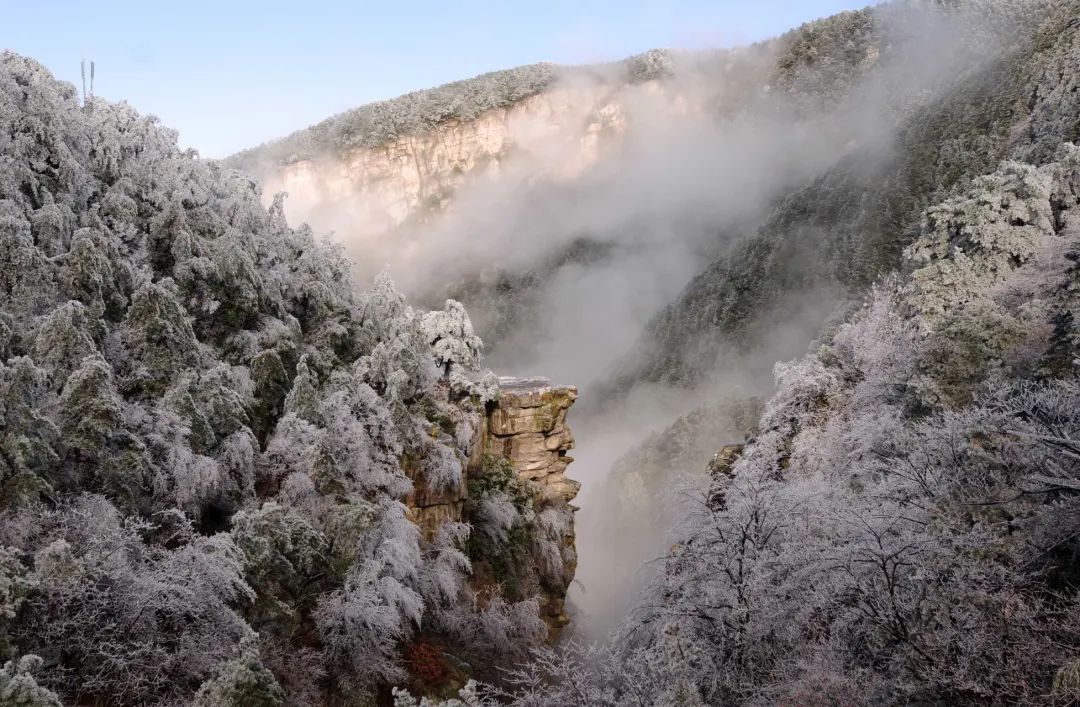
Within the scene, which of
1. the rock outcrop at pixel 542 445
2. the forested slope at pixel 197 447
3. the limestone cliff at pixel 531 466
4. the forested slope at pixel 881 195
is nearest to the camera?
the forested slope at pixel 197 447

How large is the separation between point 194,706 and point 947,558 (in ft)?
39.8

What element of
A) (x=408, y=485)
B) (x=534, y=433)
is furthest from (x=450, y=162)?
(x=408, y=485)

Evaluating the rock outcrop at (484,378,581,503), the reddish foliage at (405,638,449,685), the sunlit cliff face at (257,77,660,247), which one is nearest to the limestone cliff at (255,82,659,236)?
the sunlit cliff face at (257,77,660,247)

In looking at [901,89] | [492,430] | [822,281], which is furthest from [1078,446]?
[901,89]

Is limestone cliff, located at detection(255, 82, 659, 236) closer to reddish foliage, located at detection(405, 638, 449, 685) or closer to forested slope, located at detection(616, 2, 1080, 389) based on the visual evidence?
forested slope, located at detection(616, 2, 1080, 389)

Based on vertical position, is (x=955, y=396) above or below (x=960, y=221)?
below

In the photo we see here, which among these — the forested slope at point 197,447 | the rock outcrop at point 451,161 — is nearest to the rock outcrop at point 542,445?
the forested slope at point 197,447

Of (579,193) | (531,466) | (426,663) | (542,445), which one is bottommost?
(426,663)

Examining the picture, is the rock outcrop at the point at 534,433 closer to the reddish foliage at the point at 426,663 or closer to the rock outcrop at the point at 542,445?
the rock outcrop at the point at 542,445

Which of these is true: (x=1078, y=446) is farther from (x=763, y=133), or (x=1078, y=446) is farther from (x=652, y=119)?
(x=652, y=119)

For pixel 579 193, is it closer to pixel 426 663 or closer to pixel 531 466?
pixel 531 466

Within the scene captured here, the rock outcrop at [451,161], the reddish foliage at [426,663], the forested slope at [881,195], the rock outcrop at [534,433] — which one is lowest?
the reddish foliage at [426,663]

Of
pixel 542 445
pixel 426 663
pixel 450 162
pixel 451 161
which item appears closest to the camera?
pixel 426 663

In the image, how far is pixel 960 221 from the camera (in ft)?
98.4
